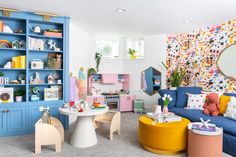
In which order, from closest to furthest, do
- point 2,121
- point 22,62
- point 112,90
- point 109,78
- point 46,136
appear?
point 46,136, point 2,121, point 22,62, point 109,78, point 112,90

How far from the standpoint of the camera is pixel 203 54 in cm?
460

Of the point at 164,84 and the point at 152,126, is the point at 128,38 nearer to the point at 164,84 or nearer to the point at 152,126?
the point at 164,84

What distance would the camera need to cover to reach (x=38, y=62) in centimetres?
373

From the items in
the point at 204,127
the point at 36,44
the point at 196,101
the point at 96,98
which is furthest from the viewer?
the point at 96,98

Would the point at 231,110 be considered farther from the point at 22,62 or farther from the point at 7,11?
the point at 7,11

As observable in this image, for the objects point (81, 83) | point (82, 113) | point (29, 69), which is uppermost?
point (29, 69)

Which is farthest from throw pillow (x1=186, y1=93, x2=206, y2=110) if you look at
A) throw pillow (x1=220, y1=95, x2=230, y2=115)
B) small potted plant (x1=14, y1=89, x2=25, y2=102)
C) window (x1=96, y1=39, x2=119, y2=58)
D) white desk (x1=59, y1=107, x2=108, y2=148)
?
small potted plant (x1=14, y1=89, x2=25, y2=102)

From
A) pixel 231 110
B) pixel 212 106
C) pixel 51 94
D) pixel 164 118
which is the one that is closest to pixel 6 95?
pixel 51 94

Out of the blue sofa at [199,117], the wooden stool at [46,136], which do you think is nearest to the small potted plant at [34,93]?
the wooden stool at [46,136]

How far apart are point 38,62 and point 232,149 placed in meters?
3.56

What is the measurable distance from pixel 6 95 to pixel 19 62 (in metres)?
0.64

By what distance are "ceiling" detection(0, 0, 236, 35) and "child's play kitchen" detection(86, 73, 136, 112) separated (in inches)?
66.3

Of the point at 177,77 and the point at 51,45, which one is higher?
the point at 51,45

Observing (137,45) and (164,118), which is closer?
(164,118)
